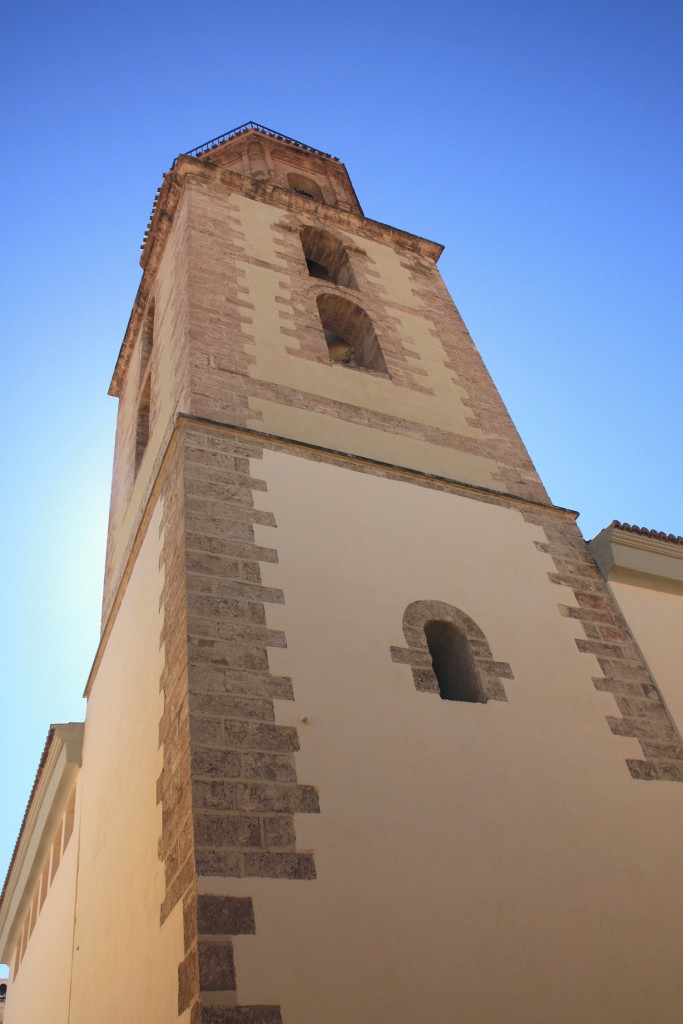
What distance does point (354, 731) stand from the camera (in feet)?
14.4

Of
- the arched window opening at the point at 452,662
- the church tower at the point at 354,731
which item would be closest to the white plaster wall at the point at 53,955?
the church tower at the point at 354,731

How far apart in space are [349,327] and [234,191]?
2.62 m

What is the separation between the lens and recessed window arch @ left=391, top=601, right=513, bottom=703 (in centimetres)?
499

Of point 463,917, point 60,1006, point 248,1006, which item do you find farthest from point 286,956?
point 60,1006

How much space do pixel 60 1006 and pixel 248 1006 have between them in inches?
147

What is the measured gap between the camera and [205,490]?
17.7 ft

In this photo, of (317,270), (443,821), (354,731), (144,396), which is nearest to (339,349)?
(317,270)

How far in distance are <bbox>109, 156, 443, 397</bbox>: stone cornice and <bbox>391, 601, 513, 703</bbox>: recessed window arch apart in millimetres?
7050

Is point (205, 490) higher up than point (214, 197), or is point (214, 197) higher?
point (214, 197)

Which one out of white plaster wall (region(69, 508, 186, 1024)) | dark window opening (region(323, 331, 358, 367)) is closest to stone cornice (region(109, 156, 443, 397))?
dark window opening (region(323, 331, 358, 367))

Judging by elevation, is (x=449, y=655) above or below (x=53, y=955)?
above

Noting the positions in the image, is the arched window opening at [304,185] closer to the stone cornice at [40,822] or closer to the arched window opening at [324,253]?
the arched window opening at [324,253]

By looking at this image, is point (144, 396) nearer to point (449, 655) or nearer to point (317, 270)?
point (317, 270)

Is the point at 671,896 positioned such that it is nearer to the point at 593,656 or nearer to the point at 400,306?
the point at 593,656
